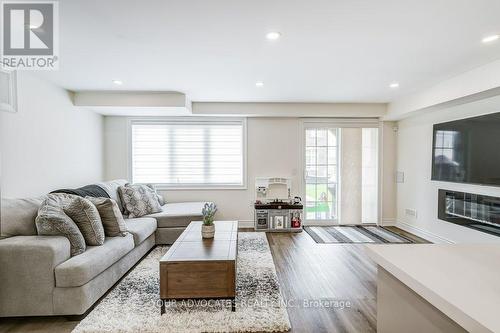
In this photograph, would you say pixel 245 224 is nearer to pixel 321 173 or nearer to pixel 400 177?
pixel 321 173

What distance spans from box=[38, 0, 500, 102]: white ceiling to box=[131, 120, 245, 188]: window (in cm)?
141

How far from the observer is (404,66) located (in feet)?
10.0

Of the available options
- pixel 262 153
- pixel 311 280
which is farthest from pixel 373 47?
pixel 262 153

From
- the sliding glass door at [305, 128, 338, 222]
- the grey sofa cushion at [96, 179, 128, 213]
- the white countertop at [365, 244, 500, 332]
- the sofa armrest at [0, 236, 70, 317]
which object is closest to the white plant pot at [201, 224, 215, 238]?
the sofa armrest at [0, 236, 70, 317]

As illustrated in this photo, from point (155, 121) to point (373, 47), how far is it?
4095mm

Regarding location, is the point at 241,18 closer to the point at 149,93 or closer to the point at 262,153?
the point at 149,93

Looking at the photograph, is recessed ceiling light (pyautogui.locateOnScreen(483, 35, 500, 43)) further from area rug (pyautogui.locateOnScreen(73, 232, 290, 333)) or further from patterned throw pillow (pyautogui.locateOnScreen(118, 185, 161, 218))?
patterned throw pillow (pyautogui.locateOnScreen(118, 185, 161, 218))

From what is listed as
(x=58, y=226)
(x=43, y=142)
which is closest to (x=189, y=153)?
(x=43, y=142)

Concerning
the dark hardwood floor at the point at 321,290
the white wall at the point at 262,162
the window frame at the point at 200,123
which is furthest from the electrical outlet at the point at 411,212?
the window frame at the point at 200,123

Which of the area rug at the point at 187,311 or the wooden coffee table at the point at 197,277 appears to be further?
the wooden coffee table at the point at 197,277

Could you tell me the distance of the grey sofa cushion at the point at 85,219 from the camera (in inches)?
103

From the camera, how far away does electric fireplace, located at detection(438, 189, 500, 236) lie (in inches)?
129

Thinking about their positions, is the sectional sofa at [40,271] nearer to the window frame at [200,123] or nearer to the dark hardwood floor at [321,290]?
the dark hardwood floor at [321,290]

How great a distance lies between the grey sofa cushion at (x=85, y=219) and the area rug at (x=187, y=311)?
59 centimetres
